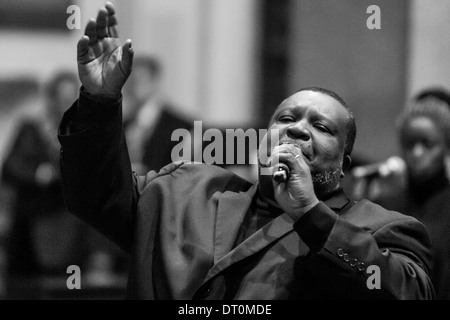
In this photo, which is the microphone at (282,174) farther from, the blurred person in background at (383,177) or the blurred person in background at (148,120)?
the blurred person in background at (148,120)

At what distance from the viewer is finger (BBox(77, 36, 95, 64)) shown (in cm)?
326

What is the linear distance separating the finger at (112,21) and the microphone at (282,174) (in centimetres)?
66

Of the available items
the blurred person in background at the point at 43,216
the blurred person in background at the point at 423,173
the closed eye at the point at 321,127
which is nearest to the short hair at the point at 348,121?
the closed eye at the point at 321,127

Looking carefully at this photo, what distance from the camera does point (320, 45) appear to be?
31.3 ft

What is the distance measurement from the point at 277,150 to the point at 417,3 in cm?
551

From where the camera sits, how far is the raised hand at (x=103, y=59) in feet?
10.7

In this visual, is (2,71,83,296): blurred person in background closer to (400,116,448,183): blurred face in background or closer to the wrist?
(400,116,448,183): blurred face in background

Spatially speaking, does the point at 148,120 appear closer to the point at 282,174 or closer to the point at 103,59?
the point at 103,59

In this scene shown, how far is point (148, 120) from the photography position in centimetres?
785

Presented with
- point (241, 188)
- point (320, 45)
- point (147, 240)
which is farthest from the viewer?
point (320, 45)

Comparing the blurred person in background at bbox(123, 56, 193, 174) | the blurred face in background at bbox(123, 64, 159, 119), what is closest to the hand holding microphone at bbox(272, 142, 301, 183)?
the blurred person in background at bbox(123, 56, 193, 174)

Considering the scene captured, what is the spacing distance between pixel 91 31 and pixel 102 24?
4cm
